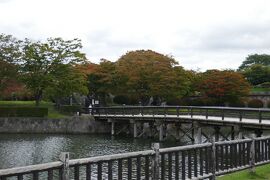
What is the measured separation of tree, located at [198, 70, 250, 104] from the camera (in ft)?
186

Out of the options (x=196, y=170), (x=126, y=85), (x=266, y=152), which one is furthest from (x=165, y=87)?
(x=196, y=170)

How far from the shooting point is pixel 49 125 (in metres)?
42.8

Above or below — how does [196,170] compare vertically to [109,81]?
below

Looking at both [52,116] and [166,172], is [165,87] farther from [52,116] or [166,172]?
[166,172]

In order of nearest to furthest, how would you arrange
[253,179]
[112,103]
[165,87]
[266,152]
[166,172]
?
1. [166,172]
2. [253,179]
3. [266,152]
4. [165,87]
5. [112,103]

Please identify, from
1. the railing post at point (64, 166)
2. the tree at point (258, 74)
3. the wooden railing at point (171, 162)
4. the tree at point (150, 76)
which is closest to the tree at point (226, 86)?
the tree at point (150, 76)

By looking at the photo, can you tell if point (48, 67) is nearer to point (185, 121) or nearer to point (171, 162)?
point (185, 121)

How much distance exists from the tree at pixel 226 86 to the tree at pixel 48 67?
18.7 m

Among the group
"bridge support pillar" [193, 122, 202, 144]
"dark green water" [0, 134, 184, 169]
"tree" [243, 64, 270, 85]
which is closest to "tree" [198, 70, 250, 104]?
"dark green water" [0, 134, 184, 169]

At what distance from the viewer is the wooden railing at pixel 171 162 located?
265 inches

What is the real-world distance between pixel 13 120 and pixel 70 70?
8202 millimetres

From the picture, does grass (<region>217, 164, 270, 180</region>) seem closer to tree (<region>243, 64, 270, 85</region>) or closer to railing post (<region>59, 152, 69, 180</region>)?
railing post (<region>59, 152, 69, 180</region>)

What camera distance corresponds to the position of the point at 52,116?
4475 centimetres

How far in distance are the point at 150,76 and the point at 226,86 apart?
11019 millimetres
